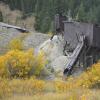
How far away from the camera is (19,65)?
3297cm

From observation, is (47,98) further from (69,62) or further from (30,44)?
(30,44)

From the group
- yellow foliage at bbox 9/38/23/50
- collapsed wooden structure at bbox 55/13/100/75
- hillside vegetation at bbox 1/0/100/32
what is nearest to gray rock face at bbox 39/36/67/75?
collapsed wooden structure at bbox 55/13/100/75

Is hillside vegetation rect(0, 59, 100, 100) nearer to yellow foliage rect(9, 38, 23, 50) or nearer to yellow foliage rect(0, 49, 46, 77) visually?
yellow foliage rect(0, 49, 46, 77)

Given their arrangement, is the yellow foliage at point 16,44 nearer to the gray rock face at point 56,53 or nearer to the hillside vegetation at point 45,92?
the gray rock face at point 56,53

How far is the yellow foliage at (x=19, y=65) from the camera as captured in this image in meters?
31.8

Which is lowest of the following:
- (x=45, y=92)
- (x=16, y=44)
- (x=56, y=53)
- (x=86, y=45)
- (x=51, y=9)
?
(x=56, y=53)

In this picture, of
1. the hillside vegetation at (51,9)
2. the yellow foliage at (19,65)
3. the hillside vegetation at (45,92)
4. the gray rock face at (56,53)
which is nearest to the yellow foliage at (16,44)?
the gray rock face at (56,53)

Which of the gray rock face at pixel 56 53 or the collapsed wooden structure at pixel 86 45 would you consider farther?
the gray rock face at pixel 56 53

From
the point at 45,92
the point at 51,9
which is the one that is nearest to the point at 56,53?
the point at 45,92

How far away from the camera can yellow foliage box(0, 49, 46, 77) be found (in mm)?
31828

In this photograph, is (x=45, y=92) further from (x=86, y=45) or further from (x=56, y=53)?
(x=56, y=53)

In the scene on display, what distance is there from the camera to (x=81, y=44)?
42.9m

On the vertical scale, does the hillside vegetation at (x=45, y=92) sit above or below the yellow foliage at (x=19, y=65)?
above

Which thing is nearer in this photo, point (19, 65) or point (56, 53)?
point (19, 65)
